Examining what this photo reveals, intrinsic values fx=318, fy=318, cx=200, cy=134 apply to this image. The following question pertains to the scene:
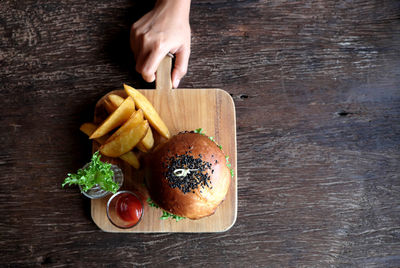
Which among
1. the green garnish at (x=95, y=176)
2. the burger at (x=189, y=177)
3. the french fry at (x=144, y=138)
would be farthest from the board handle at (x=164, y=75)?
the green garnish at (x=95, y=176)

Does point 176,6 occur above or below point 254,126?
above

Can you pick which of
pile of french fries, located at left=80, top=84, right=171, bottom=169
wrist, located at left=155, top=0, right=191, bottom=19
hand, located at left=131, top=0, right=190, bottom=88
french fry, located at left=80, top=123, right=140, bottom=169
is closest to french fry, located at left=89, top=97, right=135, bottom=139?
pile of french fries, located at left=80, top=84, right=171, bottom=169

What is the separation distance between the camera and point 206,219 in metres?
1.68

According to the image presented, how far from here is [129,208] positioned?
5.15ft

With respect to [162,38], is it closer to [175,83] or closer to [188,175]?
[175,83]

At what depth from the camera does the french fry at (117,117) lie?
4.95 ft

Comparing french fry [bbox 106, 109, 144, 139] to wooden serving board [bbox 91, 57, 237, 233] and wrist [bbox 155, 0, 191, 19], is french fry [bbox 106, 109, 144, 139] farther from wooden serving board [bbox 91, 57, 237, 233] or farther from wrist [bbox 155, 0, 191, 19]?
wrist [bbox 155, 0, 191, 19]

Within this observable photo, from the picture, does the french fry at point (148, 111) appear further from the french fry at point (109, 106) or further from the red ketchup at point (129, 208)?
the red ketchup at point (129, 208)

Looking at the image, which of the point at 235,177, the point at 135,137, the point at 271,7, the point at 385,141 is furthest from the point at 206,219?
the point at 271,7

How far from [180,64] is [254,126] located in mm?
529

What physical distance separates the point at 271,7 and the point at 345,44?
468mm

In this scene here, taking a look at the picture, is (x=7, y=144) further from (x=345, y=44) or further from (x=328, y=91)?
(x=345, y=44)

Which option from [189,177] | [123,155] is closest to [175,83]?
[123,155]

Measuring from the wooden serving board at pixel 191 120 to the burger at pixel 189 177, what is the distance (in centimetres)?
23
